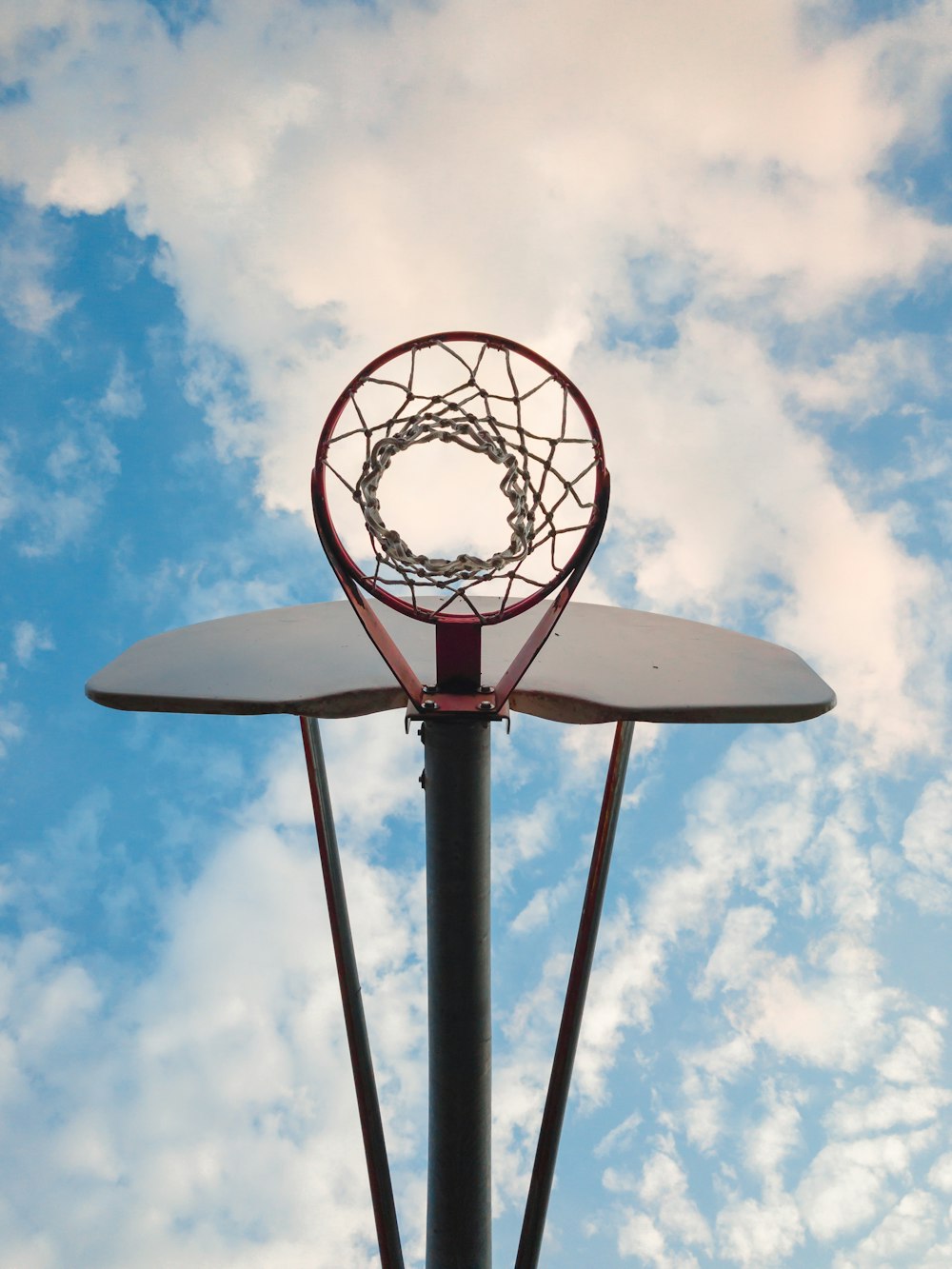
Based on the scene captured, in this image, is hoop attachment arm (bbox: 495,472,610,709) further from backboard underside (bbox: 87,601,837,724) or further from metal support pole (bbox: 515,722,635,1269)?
metal support pole (bbox: 515,722,635,1269)

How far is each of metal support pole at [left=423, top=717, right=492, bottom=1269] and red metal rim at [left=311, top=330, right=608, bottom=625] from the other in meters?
0.59

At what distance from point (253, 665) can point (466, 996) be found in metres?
1.77

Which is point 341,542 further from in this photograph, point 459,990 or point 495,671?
point 459,990

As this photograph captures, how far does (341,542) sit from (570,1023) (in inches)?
111

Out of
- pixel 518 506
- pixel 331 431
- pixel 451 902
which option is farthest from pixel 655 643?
pixel 331 431

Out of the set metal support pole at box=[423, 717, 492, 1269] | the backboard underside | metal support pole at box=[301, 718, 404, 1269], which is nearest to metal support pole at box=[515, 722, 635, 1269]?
metal support pole at box=[423, 717, 492, 1269]

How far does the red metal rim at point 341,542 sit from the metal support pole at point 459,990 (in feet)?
1.95

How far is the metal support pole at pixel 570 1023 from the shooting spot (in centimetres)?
536

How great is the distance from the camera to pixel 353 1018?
5.43 m

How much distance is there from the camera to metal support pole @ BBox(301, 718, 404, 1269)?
538cm

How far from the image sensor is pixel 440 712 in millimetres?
4305

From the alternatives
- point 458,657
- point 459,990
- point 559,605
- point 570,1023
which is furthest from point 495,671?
point 570,1023

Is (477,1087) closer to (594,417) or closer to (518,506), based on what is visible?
(518,506)

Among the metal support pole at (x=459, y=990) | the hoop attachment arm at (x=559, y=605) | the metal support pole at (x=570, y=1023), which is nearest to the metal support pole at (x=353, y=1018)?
the metal support pole at (x=459, y=990)
